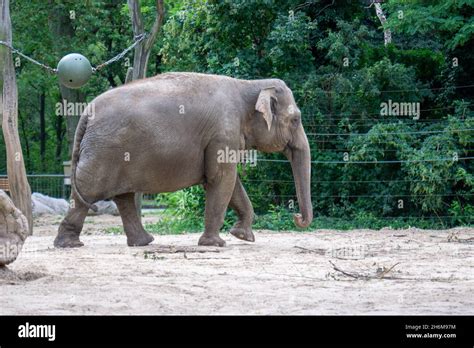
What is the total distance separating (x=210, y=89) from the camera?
44.5ft

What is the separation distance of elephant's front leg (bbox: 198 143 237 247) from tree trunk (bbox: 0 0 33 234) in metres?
4.21

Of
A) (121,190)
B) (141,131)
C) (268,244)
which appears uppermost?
(141,131)

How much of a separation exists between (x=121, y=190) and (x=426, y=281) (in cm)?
510

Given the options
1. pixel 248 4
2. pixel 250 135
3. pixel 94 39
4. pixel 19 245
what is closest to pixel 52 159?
pixel 94 39

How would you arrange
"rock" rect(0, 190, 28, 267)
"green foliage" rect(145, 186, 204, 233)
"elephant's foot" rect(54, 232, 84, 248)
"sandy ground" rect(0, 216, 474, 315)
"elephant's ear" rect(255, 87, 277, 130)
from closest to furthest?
1. "sandy ground" rect(0, 216, 474, 315)
2. "rock" rect(0, 190, 28, 267)
3. "elephant's foot" rect(54, 232, 84, 248)
4. "elephant's ear" rect(255, 87, 277, 130)
5. "green foliage" rect(145, 186, 204, 233)

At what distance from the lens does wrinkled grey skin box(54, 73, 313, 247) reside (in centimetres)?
1304

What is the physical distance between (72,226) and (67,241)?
0.71 ft

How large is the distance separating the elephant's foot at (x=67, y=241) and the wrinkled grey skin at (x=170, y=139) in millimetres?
14

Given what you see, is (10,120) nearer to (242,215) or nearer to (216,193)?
(242,215)

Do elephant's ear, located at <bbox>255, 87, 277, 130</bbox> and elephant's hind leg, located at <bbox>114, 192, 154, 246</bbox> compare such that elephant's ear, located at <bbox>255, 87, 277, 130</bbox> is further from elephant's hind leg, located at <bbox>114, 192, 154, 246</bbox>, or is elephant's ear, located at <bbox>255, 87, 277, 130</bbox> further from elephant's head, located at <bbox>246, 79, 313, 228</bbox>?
elephant's hind leg, located at <bbox>114, 192, 154, 246</bbox>

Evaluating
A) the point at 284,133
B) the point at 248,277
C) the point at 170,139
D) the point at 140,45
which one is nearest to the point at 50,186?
the point at 140,45

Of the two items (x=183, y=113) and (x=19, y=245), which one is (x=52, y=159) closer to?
(x=183, y=113)

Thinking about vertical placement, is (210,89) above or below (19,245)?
above

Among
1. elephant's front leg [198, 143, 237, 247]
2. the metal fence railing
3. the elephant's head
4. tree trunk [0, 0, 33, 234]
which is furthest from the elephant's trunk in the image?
the metal fence railing
